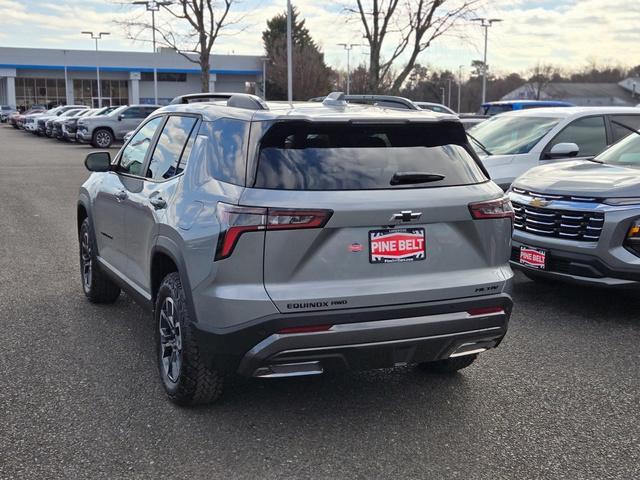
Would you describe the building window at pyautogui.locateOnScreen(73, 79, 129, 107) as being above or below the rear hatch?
above

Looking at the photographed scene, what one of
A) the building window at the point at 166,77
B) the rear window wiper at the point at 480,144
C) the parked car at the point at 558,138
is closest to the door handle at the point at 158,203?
the parked car at the point at 558,138

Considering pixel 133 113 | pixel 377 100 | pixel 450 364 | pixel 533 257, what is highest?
pixel 377 100

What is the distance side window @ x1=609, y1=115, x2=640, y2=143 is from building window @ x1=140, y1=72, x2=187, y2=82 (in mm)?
75708

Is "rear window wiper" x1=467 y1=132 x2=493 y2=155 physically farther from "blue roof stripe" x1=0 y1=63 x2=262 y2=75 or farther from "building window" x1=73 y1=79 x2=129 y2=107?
"building window" x1=73 y1=79 x2=129 y2=107

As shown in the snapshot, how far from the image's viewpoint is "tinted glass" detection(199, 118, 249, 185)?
3754mm

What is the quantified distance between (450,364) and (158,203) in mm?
2113

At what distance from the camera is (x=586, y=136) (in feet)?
30.2

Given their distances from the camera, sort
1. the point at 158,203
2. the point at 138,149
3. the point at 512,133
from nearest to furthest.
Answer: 1. the point at 158,203
2. the point at 138,149
3. the point at 512,133

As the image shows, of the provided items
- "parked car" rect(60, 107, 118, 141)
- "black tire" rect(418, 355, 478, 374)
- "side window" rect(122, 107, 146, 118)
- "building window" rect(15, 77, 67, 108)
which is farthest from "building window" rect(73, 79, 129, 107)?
"black tire" rect(418, 355, 478, 374)

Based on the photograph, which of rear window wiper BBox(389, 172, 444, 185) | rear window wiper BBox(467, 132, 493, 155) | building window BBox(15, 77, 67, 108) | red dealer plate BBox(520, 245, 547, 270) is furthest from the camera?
building window BBox(15, 77, 67, 108)

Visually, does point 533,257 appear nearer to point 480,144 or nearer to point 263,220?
point 263,220

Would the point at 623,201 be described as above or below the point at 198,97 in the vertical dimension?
below

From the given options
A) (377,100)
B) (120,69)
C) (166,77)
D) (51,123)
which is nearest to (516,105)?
(377,100)

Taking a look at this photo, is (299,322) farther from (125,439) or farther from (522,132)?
(522,132)
